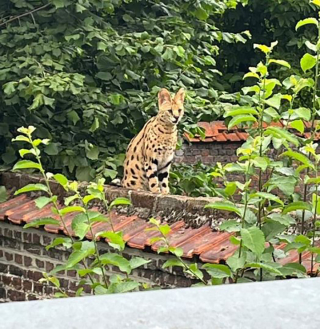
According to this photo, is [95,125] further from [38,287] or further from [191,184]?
[38,287]

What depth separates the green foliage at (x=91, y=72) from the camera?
19.3 feet

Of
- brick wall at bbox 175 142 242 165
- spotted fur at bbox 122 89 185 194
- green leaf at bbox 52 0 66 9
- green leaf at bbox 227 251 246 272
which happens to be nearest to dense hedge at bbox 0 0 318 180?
green leaf at bbox 52 0 66 9

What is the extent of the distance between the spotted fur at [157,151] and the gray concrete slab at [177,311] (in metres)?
4.87

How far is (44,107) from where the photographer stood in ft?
19.8

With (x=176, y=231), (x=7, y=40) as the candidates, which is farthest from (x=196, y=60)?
(x=176, y=231)

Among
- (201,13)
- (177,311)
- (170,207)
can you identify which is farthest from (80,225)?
(201,13)

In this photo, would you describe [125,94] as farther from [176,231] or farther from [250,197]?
[250,197]

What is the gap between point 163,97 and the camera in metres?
5.62

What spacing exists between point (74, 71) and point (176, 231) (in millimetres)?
2621

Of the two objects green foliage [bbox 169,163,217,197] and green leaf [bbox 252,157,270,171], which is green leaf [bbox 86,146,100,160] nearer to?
green foliage [bbox 169,163,217,197]

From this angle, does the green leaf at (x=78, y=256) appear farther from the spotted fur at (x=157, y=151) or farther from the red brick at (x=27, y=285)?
the spotted fur at (x=157, y=151)

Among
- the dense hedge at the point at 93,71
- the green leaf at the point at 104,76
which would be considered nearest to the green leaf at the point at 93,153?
the dense hedge at the point at 93,71

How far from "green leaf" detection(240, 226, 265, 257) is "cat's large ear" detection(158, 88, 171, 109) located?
10.3 ft

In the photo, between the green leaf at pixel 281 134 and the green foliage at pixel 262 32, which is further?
the green foliage at pixel 262 32
